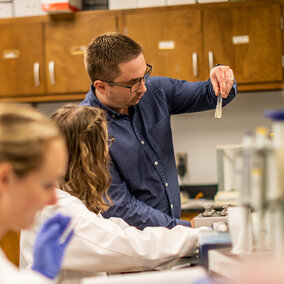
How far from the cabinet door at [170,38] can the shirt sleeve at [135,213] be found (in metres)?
1.54

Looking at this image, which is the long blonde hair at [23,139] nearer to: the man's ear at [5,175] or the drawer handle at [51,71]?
the man's ear at [5,175]

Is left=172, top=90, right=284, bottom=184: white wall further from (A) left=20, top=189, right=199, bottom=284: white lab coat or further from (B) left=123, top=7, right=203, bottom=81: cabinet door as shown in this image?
(A) left=20, top=189, right=199, bottom=284: white lab coat

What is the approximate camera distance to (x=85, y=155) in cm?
150

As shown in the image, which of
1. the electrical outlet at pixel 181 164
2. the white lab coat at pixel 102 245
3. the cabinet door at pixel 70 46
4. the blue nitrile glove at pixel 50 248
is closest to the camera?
the blue nitrile glove at pixel 50 248

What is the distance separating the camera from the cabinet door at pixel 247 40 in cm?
323

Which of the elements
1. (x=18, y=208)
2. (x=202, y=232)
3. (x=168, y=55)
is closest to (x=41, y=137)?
(x=18, y=208)

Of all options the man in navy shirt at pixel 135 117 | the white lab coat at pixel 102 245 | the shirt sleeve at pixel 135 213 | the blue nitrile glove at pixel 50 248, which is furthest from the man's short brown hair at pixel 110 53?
the blue nitrile glove at pixel 50 248

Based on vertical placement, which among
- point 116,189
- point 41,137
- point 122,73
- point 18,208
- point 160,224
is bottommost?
point 160,224

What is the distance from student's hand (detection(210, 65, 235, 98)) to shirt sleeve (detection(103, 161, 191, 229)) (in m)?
0.54

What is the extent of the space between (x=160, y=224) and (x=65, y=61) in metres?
1.90

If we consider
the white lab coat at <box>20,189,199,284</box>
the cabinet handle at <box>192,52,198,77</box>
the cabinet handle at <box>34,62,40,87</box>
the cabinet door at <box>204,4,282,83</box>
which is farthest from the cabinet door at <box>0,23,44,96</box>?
the white lab coat at <box>20,189,199,284</box>

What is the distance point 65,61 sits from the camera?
11.3 feet

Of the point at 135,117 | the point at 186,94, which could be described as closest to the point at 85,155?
the point at 135,117

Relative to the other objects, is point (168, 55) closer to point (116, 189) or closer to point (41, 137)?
point (116, 189)
